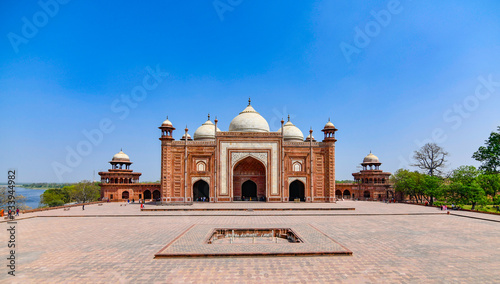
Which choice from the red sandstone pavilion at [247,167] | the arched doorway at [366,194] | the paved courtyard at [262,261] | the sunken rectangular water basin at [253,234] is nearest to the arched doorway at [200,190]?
the red sandstone pavilion at [247,167]

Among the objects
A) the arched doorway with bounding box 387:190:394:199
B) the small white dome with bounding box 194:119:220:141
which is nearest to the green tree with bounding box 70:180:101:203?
the small white dome with bounding box 194:119:220:141

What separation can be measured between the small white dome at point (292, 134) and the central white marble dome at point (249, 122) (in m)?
3.63

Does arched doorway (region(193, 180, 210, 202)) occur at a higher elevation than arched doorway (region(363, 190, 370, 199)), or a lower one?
higher

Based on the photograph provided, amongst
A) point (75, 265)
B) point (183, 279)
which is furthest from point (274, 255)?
point (75, 265)

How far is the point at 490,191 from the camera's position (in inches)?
968

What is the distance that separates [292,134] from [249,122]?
22.4 ft

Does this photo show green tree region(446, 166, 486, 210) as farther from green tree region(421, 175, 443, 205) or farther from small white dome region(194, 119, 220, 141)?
small white dome region(194, 119, 220, 141)

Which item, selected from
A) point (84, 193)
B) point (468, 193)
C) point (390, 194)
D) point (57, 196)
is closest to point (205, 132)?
point (84, 193)

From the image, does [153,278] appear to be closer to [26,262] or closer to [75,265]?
[75,265]

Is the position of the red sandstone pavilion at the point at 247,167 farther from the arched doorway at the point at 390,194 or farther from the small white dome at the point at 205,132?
the arched doorway at the point at 390,194

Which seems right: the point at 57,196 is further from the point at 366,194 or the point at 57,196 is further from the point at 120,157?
the point at 366,194

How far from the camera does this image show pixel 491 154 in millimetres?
30250

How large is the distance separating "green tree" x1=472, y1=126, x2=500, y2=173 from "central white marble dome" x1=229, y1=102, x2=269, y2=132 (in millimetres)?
25328

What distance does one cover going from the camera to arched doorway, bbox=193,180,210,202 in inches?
1169
